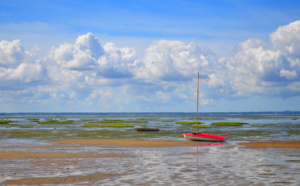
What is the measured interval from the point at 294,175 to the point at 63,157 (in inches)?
739

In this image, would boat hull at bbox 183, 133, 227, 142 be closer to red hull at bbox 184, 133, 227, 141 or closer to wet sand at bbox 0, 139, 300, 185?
red hull at bbox 184, 133, 227, 141

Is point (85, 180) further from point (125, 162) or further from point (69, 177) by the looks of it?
point (125, 162)

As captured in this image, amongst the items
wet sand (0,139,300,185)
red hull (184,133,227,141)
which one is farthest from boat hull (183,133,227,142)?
wet sand (0,139,300,185)

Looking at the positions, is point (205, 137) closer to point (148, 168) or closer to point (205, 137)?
point (205, 137)

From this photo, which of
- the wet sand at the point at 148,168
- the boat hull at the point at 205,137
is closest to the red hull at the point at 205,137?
the boat hull at the point at 205,137

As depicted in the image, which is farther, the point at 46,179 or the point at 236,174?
the point at 236,174

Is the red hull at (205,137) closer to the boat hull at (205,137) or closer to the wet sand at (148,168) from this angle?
the boat hull at (205,137)

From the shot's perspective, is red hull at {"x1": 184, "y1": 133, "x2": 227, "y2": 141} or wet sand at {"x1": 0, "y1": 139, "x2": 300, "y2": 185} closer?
wet sand at {"x1": 0, "y1": 139, "x2": 300, "y2": 185}

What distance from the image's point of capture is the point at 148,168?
81.0 feet

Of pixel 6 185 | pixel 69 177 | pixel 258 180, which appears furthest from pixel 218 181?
pixel 6 185

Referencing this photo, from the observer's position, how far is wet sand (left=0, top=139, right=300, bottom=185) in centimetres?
2048

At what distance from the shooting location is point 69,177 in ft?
70.0

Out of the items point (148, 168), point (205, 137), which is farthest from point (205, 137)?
point (148, 168)

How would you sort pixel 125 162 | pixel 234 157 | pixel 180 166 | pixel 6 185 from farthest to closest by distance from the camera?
pixel 234 157 < pixel 125 162 < pixel 180 166 < pixel 6 185
